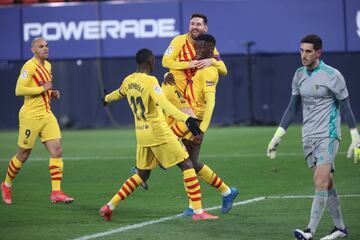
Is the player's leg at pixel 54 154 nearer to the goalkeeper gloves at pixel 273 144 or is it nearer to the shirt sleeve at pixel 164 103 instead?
the shirt sleeve at pixel 164 103

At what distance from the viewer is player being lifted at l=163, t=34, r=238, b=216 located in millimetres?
11312

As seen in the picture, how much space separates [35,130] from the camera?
12938 millimetres

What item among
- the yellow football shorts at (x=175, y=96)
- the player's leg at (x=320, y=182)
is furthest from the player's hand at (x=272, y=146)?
the yellow football shorts at (x=175, y=96)

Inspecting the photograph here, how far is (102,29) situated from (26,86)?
1670cm

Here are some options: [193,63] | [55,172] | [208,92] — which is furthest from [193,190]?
[55,172]

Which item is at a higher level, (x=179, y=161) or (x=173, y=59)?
(x=173, y=59)

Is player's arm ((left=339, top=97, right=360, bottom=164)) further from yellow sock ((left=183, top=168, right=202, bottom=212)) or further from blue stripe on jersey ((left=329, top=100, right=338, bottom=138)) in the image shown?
yellow sock ((left=183, top=168, right=202, bottom=212))

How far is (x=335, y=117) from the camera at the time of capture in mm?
9344

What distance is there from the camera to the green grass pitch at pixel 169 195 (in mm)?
10219

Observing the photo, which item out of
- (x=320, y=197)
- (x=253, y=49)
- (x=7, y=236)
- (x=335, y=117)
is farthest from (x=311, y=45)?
(x=253, y=49)

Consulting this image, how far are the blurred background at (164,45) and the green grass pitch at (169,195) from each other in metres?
5.96

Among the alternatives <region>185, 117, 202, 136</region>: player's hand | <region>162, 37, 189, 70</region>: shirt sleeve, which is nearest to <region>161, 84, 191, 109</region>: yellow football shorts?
<region>162, 37, 189, 70</region>: shirt sleeve

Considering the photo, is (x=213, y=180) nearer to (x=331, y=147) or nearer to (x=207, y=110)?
(x=207, y=110)

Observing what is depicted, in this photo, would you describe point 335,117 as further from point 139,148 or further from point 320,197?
point 139,148
